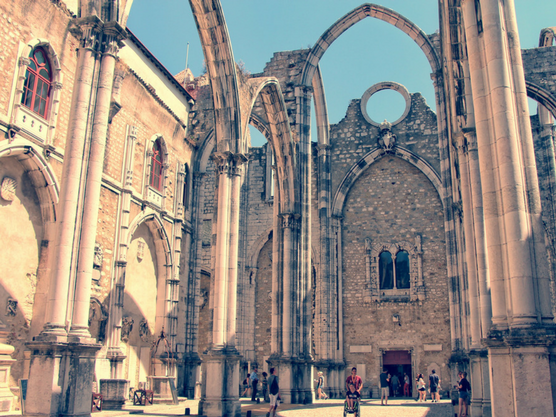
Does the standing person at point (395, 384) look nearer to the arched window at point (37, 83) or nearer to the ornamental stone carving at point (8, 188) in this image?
the ornamental stone carving at point (8, 188)

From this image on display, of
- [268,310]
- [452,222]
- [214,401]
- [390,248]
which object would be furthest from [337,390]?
[214,401]

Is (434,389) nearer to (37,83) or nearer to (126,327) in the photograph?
→ (126,327)

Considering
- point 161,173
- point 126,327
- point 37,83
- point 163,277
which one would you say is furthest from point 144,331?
point 37,83

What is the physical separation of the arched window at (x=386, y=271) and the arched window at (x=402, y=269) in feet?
0.73

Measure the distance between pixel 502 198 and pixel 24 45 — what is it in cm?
974

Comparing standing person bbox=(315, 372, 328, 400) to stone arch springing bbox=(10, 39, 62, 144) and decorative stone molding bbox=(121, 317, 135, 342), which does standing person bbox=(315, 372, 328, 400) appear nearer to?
decorative stone molding bbox=(121, 317, 135, 342)

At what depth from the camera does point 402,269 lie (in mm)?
20422

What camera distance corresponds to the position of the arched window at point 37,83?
11.4 metres

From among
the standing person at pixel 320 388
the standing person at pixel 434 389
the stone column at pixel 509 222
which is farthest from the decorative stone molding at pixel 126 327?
the stone column at pixel 509 222

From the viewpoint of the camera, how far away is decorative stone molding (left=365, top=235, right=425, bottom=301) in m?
19.9

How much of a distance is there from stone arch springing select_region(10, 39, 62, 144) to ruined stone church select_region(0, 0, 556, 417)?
0.04m

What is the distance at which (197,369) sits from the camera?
17.7 m

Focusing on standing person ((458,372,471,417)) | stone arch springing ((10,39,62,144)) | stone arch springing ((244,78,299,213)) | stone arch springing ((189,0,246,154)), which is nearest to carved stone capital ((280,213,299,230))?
stone arch springing ((244,78,299,213))

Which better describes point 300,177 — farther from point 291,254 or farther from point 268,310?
point 268,310
